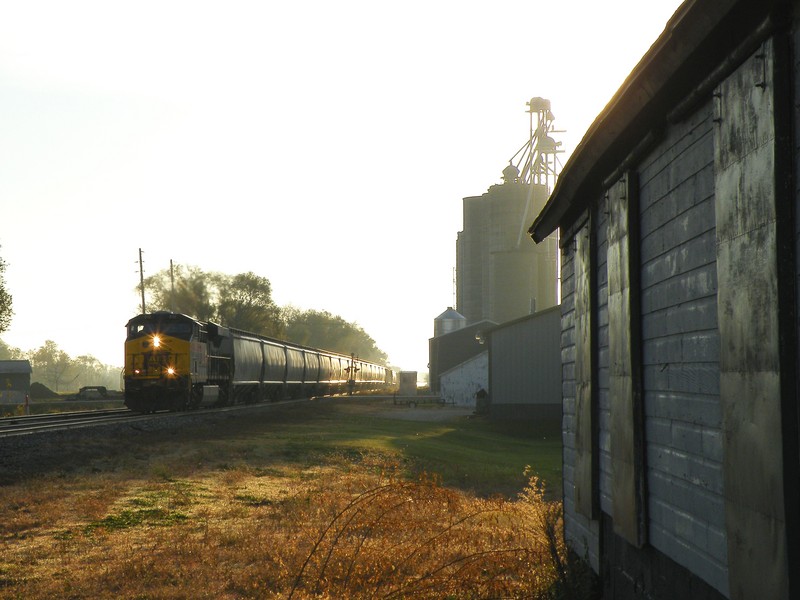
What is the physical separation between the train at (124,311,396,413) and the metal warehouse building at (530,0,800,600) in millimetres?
24121

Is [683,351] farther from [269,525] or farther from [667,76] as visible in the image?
[269,525]

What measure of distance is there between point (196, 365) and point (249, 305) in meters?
69.9

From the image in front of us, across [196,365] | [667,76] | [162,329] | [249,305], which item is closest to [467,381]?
[196,365]

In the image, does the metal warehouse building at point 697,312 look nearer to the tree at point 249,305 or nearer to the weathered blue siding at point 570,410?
the weathered blue siding at point 570,410

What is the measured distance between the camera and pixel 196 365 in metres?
31.5

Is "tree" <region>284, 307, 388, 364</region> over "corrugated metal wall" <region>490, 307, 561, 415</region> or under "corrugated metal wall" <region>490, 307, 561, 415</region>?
over

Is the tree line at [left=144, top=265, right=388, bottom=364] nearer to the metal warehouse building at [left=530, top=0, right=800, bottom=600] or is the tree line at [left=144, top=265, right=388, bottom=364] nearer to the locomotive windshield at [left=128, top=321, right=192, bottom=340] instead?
the locomotive windshield at [left=128, top=321, right=192, bottom=340]

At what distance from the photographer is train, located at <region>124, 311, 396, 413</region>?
30.5 metres

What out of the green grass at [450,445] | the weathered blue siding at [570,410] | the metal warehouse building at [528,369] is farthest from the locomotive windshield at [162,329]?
the weathered blue siding at [570,410]

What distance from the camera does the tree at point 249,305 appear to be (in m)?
98.4

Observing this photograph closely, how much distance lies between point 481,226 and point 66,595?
267ft

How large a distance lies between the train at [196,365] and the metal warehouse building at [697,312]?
2412cm

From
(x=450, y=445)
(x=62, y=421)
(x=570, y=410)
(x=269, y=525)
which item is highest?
(x=570, y=410)

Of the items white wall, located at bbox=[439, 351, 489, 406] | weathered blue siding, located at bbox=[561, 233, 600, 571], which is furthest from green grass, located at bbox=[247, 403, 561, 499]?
white wall, located at bbox=[439, 351, 489, 406]
